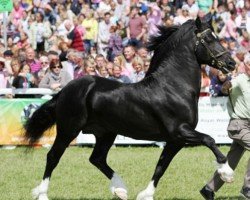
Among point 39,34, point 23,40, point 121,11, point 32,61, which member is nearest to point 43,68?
point 32,61

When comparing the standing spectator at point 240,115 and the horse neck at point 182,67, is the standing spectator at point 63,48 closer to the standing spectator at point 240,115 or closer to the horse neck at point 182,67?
the horse neck at point 182,67

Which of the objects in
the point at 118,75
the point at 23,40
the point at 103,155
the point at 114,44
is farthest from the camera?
the point at 23,40

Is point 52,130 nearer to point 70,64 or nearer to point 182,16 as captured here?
point 70,64

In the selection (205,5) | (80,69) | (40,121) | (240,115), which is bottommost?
(205,5)

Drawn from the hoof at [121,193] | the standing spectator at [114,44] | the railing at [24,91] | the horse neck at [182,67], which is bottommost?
the standing spectator at [114,44]

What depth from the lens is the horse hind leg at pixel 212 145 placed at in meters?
8.35

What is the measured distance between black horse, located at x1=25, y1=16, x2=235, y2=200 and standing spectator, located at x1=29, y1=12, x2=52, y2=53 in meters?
11.9

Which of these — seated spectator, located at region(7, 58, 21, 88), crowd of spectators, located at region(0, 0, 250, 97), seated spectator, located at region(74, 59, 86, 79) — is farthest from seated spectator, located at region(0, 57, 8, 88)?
seated spectator, located at region(74, 59, 86, 79)

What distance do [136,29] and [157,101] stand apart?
12.0 m

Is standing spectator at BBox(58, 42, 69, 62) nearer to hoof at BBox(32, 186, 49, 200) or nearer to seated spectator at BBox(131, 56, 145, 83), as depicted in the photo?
seated spectator at BBox(131, 56, 145, 83)

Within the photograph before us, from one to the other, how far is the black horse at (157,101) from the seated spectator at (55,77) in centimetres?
555

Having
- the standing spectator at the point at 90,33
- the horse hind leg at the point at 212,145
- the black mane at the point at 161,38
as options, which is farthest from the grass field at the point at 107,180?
the standing spectator at the point at 90,33

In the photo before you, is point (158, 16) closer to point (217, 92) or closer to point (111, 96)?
point (217, 92)

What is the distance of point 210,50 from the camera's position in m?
8.95
